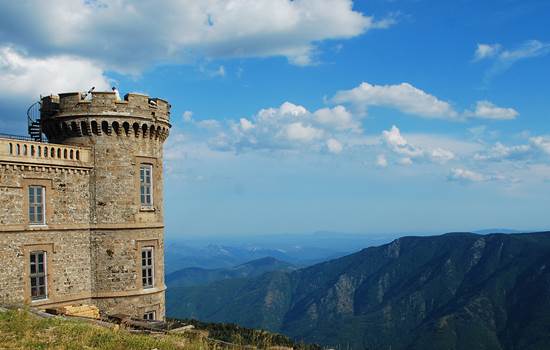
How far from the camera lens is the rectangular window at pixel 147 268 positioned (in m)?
28.1

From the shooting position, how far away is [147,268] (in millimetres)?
28359

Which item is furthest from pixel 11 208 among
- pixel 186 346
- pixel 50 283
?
pixel 186 346

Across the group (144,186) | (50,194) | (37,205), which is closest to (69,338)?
(37,205)

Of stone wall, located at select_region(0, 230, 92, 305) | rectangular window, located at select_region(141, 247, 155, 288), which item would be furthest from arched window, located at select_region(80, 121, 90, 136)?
rectangular window, located at select_region(141, 247, 155, 288)

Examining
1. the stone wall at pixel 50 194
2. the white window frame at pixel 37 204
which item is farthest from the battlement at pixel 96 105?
the white window frame at pixel 37 204

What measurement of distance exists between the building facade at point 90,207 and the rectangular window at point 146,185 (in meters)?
0.05

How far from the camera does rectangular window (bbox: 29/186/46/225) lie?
24.8m

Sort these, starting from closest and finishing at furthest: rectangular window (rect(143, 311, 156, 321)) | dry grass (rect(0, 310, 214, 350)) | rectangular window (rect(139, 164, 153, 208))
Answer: dry grass (rect(0, 310, 214, 350)), rectangular window (rect(143, 311, 156, 321)), rectangular window (rect(139, 164, 153, 208))

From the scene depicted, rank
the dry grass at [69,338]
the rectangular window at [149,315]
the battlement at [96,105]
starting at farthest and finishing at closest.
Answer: the rectangular window at [149,315] → the battlement at [96,105] → the dry grass at [69,338]

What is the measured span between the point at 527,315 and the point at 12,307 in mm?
155621

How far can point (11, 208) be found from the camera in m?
23.9

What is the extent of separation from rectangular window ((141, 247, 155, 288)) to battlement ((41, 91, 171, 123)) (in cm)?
727

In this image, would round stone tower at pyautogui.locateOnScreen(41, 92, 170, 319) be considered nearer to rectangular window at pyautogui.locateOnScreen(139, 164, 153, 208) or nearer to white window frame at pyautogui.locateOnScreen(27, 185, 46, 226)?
rectangular window at pyautogui.locateOnScreen(139, 164, 153, 208)

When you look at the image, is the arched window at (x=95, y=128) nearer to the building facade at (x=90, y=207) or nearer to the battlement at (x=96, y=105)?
the building facade at (x=90, y=207)
